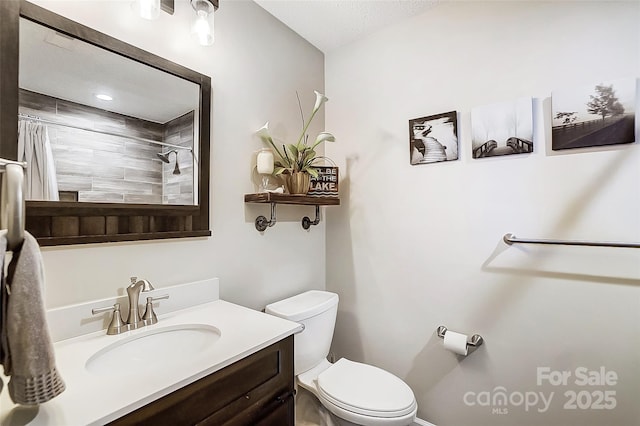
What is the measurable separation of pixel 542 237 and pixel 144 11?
188 cm

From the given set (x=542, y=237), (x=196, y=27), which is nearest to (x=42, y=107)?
(x=196, y=27)


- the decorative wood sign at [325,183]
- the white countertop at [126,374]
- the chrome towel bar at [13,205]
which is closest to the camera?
the chrome towel bar at [13,205]

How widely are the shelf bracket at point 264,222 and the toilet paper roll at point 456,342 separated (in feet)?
3.61

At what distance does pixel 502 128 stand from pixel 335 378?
147 cm

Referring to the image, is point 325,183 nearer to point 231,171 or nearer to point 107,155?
point 231,171

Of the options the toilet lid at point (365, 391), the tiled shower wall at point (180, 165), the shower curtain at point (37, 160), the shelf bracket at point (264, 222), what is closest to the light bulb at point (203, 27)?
the tiled shower wall at point (180, 165)

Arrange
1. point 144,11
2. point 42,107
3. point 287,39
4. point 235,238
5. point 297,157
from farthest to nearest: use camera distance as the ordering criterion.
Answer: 1. point 287,39
2. point 297,157
3. point 235,238
4. point 144,11
5. point 42,107

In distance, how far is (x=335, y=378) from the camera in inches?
56.8

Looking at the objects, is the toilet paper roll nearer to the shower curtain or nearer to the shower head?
the shower head

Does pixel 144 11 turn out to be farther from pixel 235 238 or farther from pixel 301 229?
pixel 301 229

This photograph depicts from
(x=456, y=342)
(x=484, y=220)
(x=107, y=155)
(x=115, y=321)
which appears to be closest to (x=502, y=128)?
(x=484, y=220)

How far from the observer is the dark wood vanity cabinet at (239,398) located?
72 centimetres

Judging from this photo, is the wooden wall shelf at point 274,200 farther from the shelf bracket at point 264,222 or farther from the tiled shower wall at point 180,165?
the tiled shower wall at point 180,165

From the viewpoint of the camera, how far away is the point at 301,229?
1.88m
